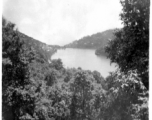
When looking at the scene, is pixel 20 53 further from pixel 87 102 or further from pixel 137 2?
pixel 87 102

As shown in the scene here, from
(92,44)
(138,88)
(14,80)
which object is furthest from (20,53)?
(92,44)

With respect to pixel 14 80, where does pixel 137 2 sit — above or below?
above

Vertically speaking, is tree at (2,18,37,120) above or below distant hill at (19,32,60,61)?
below

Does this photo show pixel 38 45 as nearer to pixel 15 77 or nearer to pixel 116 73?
pixel 15 77

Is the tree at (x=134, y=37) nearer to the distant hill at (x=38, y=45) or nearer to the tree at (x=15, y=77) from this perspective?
the tree at (x=15, y=77)

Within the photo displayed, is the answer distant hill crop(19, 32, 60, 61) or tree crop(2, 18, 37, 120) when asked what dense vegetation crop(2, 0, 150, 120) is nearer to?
tree crop(2, 18, 37, 120)

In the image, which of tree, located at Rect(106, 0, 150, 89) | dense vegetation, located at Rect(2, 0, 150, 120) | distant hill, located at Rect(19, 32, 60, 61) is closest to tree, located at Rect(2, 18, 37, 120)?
dense vegetation, located at Rect(2, 0, 150, 120)

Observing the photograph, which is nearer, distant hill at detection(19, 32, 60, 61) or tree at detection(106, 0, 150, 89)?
tree at detection(106, 0, 150, 89)

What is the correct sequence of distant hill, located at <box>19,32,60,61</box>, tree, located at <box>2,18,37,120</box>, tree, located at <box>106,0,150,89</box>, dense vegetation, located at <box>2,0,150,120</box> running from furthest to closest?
distant hill, located at <box>19,32,60,61</box>
tree, located at <box>2,18,37,120</box>
tree, located at <box>106,0,150,89</box>
dense vegetation, located at <box>2,0,150,120</box>
